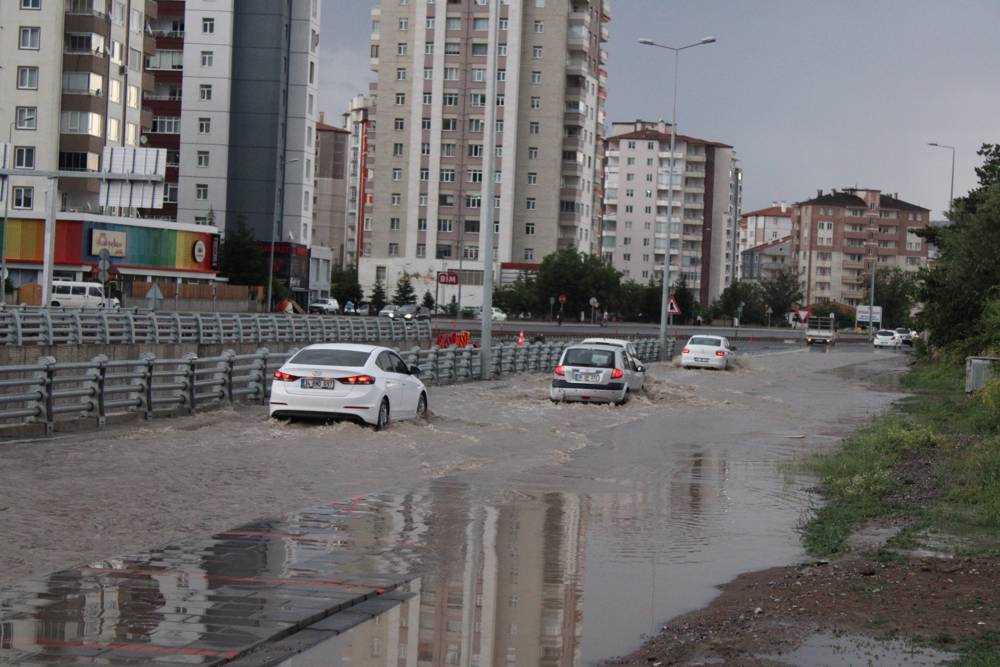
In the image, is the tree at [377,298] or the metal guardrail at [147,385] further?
the tree at [377,298]

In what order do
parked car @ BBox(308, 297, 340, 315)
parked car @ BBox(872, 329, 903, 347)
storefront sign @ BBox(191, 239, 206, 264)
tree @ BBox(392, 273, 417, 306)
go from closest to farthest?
storefront sign @ BBox(191, 239, 206, 264) < parked car @ BBox(308, 297, 340, 315) < parked car @ BBox(872, 329, 903, 347) < tree @ BBox(392, 273, 417, 306)

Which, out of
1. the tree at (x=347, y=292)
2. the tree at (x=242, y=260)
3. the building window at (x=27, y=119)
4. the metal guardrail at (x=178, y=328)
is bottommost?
the metal guardrail at (x=178, y=328)

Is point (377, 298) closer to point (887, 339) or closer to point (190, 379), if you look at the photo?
point (887, 339)

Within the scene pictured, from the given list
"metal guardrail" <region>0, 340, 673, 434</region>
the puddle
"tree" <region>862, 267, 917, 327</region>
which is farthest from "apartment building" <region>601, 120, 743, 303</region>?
the puddle

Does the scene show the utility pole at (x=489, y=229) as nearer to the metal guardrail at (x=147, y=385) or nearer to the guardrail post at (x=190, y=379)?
the metal guardrail at (x=147, y=385)

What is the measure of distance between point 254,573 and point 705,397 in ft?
98.8

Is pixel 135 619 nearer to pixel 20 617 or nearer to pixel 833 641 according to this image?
pixel 20 617

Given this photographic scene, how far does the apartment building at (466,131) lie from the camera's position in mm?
134000

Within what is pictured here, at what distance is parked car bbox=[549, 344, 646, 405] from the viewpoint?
3250 centimetres

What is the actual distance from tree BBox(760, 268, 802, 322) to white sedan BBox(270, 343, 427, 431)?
6245 inches

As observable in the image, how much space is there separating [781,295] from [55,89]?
384 feet

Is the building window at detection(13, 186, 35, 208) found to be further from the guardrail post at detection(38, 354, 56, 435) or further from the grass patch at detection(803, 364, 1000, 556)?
the guardrail post at detection(38, 354, 56, 435)

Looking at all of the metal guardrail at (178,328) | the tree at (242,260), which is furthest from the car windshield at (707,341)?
the tree at (242,260)

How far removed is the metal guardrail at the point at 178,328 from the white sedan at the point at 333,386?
60.1 feet
